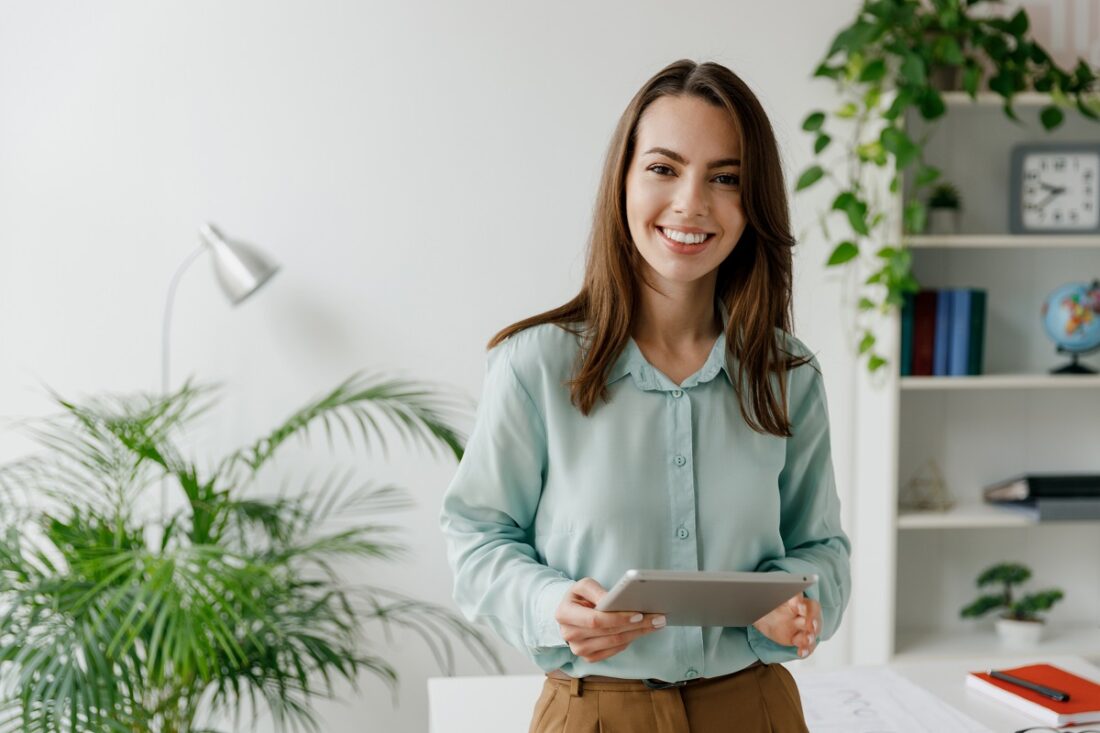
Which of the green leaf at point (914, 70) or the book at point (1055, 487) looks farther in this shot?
the book at point (1055, 487)

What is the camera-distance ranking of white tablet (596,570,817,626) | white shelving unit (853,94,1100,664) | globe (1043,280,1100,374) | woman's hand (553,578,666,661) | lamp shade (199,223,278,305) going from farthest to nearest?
white shelving unit (853,94,1100,664) < globe (1043,280,1100,374) < lamp shade (199,223,278,305) < woman's hand (553,578,666,661) < white tablet (596,570,817,626)

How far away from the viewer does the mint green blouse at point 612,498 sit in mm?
1206

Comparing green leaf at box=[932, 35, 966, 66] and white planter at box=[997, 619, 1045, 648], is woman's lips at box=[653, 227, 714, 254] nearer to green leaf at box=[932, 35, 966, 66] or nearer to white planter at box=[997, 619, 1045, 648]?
green leaf at box=[932, 35, 966, 66]

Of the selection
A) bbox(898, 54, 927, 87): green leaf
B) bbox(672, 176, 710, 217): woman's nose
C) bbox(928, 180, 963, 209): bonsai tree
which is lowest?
bbox(672, 176, 710, 217): woman's nose

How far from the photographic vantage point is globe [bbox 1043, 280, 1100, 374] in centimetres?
306

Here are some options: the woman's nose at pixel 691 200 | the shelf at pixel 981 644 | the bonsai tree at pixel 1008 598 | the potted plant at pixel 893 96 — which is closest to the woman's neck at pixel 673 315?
the woman's nose at pixel 691 200

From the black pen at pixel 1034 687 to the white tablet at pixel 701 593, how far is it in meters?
0.84

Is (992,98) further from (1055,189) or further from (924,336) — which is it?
(924,336)

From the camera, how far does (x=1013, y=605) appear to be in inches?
126

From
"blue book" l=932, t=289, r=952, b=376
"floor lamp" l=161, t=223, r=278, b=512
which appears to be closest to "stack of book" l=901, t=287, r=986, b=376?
"blue book" l=932, t=289, r=952, b=376

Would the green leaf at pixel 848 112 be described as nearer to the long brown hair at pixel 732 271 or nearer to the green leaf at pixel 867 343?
the green leaf at pixel 867 343

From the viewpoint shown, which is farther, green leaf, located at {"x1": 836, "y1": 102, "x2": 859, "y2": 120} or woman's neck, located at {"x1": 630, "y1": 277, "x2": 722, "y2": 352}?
green leaf, located at {"x1": 836, "y1": 102, "x2": 859, "y2": 120}

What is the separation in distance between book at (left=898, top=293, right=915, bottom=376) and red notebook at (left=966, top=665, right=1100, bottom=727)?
1.23 m

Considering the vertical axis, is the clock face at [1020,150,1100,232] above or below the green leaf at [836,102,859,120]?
below
